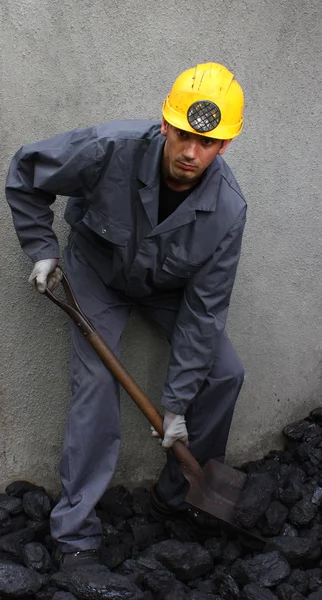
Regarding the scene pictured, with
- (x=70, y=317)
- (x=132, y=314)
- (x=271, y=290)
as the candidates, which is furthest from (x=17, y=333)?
(x=271, y=290)

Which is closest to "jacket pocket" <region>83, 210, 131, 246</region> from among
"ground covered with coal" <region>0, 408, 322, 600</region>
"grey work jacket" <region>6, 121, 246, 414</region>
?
"grey work jacket" <region>6, 121, 246, 414</region>

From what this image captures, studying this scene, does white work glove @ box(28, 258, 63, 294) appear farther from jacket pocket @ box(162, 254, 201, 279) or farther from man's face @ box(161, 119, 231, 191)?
man's face @ box(161, 119, 231, 191)

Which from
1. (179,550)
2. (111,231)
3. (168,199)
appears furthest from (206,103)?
(179,550)

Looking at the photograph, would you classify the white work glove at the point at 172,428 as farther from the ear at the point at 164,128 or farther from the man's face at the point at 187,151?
the ear at the point at 164,128

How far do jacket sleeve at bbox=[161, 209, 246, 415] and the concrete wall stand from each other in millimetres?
438

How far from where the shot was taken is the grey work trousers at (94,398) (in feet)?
10.2

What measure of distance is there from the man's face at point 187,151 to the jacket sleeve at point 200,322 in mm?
291

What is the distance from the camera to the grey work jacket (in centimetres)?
290

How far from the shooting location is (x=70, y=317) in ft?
10.4

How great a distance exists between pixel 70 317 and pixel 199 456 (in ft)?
2.86

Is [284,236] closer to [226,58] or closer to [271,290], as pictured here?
[271,290]

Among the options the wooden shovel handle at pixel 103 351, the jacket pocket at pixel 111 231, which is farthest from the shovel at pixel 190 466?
the jacket pocket at pixel 111 231

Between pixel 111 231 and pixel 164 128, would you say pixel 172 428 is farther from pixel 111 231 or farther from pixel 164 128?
pixel 164 128

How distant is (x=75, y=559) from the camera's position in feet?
10.1
